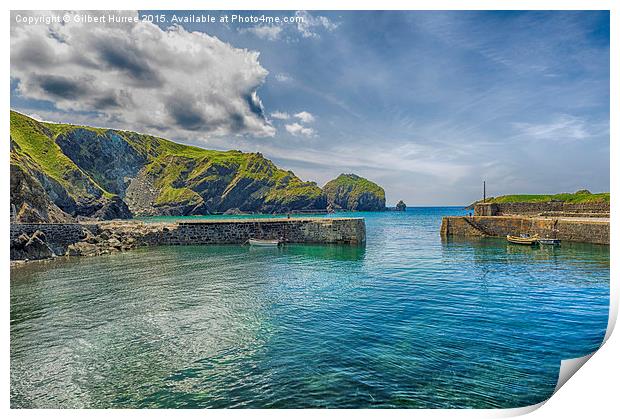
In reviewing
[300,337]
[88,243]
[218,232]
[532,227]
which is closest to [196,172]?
[218,232]

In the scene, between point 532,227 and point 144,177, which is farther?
point 144,177

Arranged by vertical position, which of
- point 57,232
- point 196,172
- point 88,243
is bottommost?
point 88,243

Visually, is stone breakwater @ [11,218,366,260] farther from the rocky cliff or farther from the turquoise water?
the rocky cliff

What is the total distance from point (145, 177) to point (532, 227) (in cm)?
15549

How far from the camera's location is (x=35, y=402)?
661cm

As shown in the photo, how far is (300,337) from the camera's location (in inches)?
374

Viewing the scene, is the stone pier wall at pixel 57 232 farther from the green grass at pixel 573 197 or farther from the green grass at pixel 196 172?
the green grass at pixel 196 172

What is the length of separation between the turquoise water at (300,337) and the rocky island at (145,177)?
276 ft

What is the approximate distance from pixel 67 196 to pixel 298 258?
297 feet

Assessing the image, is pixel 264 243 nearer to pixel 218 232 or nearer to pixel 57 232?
pixel 218 232

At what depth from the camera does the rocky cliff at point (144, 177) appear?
98.7m

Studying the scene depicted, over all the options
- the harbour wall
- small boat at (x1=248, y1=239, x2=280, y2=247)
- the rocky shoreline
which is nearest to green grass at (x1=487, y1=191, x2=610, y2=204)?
the harbour wall

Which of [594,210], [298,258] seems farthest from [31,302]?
[594,210]
